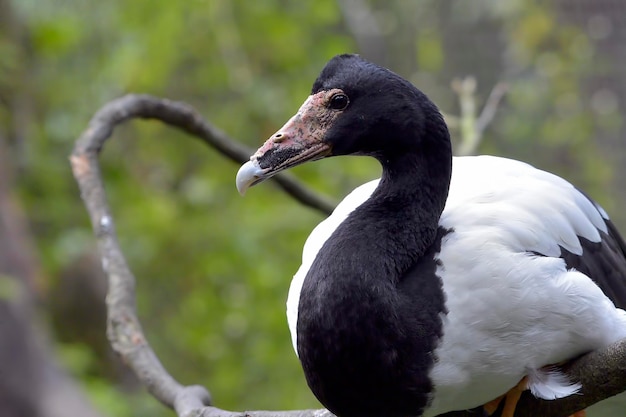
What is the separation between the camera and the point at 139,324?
263 cm

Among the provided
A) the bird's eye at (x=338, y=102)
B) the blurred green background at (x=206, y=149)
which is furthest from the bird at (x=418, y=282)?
the blurred green background at (x=206, y=149)

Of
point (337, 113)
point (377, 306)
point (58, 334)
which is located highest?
point (58, 334)

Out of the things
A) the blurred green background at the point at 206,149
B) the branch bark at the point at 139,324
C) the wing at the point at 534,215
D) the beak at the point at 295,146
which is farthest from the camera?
the blurred green background at the point at 206,149

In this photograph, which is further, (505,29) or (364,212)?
(505,29)

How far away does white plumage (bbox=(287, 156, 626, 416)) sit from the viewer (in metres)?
1.95

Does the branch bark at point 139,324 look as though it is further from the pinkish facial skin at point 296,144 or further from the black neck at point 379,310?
the pinkish facial skin at point 296,144

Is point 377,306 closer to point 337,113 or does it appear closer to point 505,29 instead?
point 337,113

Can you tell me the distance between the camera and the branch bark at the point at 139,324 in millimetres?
1851

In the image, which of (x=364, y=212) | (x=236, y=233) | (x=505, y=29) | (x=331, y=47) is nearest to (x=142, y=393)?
(x=236, y=233)

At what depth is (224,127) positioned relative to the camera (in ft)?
17.3

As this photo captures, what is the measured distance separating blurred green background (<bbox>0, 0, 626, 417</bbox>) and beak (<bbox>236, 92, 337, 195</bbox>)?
2483 millimetres

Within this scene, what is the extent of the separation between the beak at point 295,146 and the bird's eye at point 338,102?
0.01 meters

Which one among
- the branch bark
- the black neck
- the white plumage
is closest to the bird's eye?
the black neck

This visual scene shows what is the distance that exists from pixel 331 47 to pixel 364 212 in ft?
10.6
